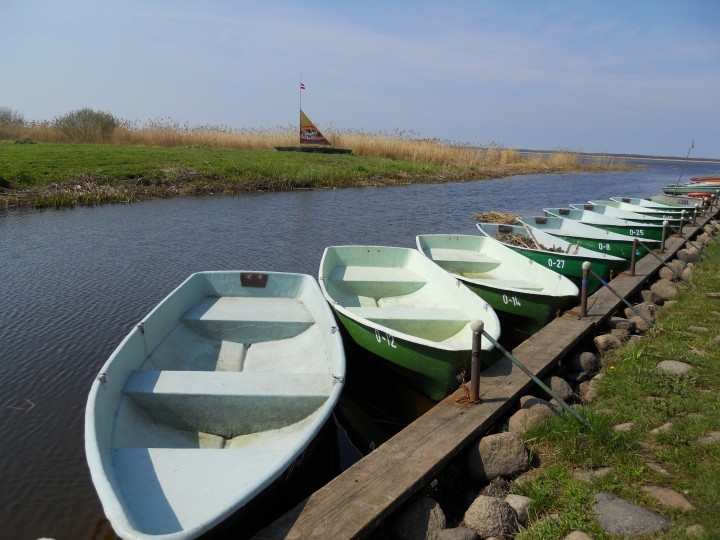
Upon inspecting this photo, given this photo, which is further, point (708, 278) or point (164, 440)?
point (708, 278)

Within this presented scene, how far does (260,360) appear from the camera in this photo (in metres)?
5.81

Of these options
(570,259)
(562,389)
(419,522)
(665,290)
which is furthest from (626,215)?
(419,522)

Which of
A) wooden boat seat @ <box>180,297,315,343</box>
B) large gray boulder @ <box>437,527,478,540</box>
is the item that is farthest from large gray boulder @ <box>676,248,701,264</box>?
large gray boulder @ <box>437,527,478,540</box>

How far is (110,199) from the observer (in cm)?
1750

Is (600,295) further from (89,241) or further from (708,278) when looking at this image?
(89,241)

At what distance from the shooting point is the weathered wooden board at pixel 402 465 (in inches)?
125

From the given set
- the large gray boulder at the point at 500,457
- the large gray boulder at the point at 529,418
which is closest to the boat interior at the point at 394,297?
the large gray boulder at the point at 529,418

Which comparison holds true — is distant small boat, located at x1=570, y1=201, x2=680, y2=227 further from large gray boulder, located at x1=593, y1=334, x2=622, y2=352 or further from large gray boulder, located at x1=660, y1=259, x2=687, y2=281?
large gray boulder, located at x1=593, y1=334, x2=622, y2=352

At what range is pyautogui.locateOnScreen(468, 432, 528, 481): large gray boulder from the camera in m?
4.04

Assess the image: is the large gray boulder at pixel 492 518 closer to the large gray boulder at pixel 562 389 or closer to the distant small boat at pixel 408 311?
the distant small boat at pixel 408 311

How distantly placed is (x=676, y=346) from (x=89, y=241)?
11.8 m

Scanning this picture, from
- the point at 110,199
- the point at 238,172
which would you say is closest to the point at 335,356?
the point at 110,199

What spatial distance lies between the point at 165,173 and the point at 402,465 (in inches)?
725

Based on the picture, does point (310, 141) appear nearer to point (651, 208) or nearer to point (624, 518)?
point (651, 208)
